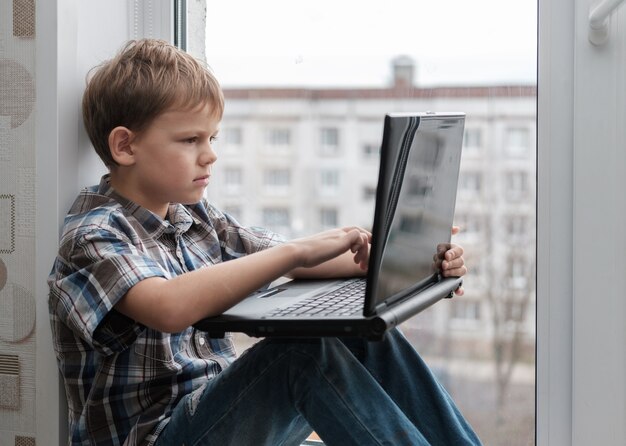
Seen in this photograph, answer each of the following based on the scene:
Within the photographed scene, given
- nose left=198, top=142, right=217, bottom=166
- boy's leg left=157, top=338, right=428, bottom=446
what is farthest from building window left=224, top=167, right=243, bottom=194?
boy's leg left=157, top=338, right=428, bottom=446

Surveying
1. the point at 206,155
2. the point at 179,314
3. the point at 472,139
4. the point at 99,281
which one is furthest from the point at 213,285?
the point at 472,139

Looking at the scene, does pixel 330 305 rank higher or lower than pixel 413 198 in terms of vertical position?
lower

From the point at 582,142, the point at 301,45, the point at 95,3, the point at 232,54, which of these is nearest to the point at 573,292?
the point at 582,142

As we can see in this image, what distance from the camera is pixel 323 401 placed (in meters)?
1.07

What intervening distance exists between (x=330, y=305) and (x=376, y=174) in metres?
0.37

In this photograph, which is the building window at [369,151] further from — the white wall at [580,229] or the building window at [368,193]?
the white wall at [580,229]

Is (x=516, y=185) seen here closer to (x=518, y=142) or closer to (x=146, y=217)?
(x=518, y=142)

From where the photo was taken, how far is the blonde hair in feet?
4.07

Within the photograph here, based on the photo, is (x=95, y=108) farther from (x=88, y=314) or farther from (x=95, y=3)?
(x=88, y=314)

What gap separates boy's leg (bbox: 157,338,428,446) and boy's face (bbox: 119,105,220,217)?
0.95 feet

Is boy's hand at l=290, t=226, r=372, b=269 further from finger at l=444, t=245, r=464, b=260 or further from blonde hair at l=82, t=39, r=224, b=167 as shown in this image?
blonde hair at l=82, t=39, r=224, b=167

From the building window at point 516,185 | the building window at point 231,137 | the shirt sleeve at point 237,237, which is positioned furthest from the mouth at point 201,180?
the building window at point 516,185

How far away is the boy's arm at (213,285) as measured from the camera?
108 cm

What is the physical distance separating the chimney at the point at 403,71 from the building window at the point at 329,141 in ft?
0.41
